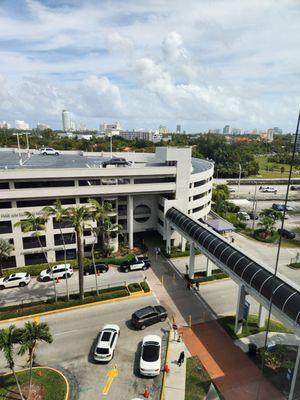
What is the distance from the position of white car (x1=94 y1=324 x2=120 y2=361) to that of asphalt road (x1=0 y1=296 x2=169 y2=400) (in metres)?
0.69

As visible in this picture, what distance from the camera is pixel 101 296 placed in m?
34.7

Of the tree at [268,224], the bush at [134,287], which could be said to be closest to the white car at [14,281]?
the bush at [134,287]

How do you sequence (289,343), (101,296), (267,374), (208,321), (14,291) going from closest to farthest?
1. (267,374)
2. (289,343)
3. (208,321)
4. (101,296)
5. (14,291)

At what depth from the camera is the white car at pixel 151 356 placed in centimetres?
2327

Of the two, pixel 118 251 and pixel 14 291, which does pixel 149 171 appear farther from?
pixel 14 291

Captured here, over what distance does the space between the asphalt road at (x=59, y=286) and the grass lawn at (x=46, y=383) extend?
39.9ft

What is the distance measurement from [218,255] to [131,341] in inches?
495

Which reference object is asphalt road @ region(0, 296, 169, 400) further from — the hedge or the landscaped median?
the hedge

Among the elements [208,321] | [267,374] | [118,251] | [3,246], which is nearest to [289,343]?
[267,374]

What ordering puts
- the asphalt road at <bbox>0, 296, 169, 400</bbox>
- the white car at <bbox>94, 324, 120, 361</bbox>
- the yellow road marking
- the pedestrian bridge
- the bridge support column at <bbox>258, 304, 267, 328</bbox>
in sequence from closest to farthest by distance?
the pedestrian bridge < the yellow road marking < the asphalt road at <bbox>0, 296, 169, 400</bbox> < the white car at <bbox>94, 324, 120, 361</bbox> < the bridge support column at <bbox>258, 304, 267, 328</bbox>

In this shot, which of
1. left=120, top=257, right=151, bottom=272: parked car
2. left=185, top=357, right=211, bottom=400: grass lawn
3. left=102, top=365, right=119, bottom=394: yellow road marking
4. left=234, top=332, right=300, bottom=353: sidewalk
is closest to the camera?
left=185, top=357, right=211, bottom=400: grass lawn

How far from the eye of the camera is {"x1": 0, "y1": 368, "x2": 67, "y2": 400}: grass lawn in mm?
21891

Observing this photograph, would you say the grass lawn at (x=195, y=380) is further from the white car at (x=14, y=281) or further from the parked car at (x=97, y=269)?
the white car at (x=14, y=281)

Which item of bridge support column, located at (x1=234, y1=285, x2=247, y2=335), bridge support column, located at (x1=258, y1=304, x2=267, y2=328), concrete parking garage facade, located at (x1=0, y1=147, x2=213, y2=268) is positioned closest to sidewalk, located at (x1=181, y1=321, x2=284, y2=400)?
bridge support column, located at (x1=234, y1=285, x2=247, y2=335)
